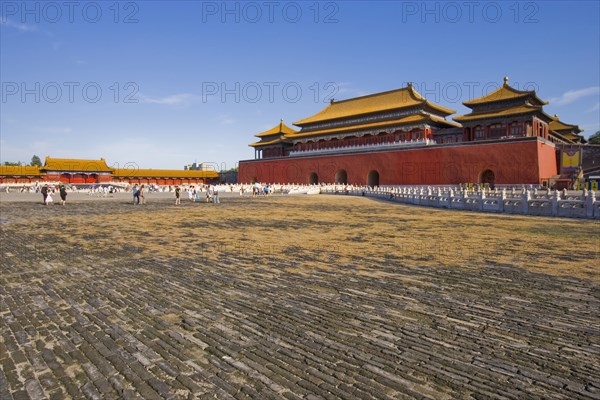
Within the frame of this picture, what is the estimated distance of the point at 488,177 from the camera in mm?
32438

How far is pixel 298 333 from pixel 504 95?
118ft

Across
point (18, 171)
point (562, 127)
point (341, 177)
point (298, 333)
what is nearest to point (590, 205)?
point (298, 333)

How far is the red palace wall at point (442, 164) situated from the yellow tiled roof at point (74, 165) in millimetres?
25998

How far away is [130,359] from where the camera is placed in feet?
9.89

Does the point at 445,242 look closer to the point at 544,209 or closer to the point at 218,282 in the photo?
the point at 218,282

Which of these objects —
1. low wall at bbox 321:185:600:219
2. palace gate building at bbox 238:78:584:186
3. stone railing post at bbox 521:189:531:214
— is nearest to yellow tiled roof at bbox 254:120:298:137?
palace gate building at bbox 238:78:584:186

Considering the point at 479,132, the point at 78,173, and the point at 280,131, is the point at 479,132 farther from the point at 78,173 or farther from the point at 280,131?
the point at 78,173

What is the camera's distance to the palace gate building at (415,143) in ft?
101

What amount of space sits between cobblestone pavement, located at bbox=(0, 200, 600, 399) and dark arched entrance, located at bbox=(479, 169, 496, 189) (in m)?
29.3

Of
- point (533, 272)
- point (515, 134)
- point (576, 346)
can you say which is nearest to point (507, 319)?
point (576, 346)

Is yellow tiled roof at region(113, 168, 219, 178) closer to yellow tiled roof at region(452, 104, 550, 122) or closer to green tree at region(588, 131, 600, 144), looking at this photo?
yellow tiled roof at region(452, 104, 550, 122)

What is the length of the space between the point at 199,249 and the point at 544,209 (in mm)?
14525

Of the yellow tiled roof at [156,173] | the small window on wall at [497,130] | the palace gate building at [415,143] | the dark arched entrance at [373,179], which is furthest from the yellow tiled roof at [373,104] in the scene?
the yellow tiled roof at [156,173]

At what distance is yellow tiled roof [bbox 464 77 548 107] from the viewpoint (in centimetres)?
3098
